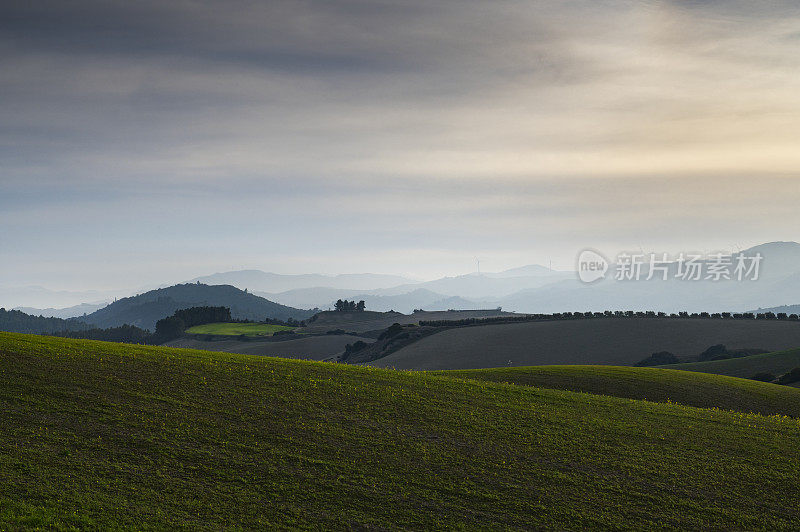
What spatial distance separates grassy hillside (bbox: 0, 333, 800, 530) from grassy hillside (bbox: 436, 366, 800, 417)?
8.29 meters

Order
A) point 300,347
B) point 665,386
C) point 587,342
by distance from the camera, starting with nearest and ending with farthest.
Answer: point 665,386, point 587,342, point 300,347

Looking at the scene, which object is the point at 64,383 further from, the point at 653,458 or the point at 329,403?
the point at 653,458

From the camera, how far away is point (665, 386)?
153ft

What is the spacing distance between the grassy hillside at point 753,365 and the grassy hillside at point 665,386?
35086 mm

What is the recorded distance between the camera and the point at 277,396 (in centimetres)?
3062

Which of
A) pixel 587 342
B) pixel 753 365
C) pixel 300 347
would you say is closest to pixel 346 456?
pixel 753 365

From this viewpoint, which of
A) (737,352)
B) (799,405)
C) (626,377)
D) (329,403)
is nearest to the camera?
(329,403)

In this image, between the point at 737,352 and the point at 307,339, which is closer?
the point at 737,352

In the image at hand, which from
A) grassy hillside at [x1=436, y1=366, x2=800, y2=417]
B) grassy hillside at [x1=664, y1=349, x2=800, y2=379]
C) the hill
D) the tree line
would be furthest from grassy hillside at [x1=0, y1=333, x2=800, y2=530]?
the tree line

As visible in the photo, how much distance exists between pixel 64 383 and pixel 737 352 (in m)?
113

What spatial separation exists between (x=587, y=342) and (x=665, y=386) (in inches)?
3562

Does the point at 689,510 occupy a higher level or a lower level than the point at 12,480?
lower

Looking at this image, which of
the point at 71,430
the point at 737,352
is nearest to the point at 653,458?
the point at 71,430

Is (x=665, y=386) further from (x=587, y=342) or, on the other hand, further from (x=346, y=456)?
(x=587, y=342)
